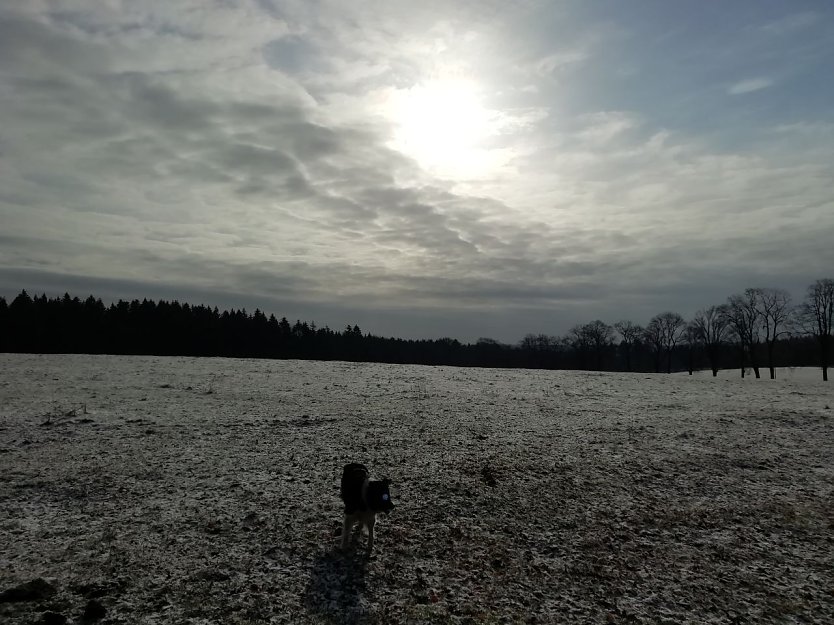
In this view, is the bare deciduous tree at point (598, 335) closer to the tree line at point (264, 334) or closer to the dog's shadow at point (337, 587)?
the tree line at point (264, 334)

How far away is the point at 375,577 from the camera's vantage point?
828 centimetres

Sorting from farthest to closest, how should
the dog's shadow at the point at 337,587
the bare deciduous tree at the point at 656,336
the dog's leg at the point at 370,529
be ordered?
the bare deciduous tree at the point at 656,336 < the dog's leg at the point at 370,529 < the dog's shadow at the point at 337,587

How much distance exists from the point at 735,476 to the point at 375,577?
12456 millimetres

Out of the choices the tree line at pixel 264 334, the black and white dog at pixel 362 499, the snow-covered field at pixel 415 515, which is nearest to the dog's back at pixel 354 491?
the black and white dog at pixel 362 499

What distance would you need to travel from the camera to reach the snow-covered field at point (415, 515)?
7656mm

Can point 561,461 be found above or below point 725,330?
below

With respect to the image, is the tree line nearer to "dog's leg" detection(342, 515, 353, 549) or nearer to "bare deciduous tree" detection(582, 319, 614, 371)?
"bare deciduous tree" detection(582, 319, 614, 371)

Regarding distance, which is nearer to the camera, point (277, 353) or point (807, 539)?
point (807, 539)

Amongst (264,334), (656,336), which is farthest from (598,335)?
(264,334)

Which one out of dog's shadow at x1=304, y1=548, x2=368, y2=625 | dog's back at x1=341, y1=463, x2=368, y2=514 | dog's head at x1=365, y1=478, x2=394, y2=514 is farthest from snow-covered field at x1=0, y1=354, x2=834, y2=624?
dog's head at x1=365, y1=478, x2=394, y2=514

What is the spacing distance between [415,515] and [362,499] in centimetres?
252

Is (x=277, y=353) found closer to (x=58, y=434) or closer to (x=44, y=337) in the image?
(x=44, y=337)

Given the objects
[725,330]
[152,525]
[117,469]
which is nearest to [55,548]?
[152,525]

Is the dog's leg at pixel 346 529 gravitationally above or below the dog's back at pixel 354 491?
below
